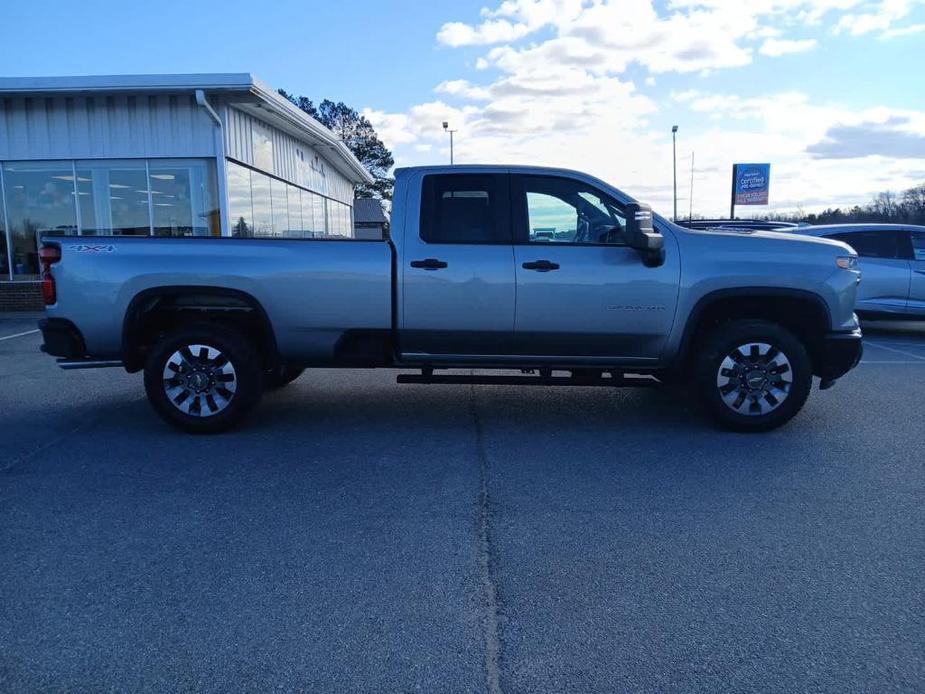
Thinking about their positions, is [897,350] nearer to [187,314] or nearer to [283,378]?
[283,378]

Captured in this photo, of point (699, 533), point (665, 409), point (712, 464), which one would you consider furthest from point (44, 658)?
point (665, 409)

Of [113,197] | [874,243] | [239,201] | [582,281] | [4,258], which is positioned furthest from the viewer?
[239,201]

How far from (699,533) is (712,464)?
4.37 feet

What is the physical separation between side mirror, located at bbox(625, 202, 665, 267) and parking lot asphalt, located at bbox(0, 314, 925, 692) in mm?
1437

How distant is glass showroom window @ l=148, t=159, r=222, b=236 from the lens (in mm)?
15914

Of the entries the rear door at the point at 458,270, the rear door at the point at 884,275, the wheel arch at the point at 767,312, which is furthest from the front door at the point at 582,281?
the rear door at the point at 884,275

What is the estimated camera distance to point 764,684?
2795 mm

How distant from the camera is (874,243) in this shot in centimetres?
1182

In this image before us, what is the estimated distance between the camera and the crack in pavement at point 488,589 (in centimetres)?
288

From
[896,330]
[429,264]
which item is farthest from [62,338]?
[896,330]

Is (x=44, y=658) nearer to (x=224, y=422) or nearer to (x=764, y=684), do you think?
(x=764, y=684)

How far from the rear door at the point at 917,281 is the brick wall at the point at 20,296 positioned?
16496 millimetres

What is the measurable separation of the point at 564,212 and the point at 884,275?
7873mm

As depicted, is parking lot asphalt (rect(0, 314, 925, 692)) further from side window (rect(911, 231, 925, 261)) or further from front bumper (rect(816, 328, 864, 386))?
side window (rect(911, 231, 925, 261))
